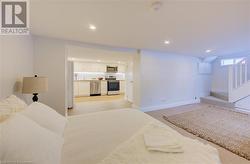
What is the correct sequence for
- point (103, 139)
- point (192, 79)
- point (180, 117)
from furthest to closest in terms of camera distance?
point (192, 79) < point (180, 117) < point (103, 139)

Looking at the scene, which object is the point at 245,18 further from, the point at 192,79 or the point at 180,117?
the point at 192,79

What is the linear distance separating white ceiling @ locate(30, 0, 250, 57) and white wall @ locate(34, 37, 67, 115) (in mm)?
368

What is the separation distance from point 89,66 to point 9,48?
588cm

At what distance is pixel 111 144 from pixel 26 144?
628 mm

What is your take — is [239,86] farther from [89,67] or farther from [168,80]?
[89,67]

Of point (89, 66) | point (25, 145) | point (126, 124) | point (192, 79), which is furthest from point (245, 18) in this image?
point (89, 66)

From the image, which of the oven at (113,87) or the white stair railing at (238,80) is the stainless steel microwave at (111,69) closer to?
the oven at (113,87)

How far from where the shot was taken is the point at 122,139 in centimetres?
123

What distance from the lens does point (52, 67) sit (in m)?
3.24

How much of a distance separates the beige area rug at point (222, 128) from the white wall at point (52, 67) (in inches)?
118

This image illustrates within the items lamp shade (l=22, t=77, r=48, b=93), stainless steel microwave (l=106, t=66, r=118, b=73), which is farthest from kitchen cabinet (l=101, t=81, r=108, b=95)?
lamp shade (l=22, t=77, r=48, b=93)

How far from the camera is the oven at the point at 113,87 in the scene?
7.94m

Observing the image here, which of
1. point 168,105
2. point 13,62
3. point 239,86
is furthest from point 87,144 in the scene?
point 239,86

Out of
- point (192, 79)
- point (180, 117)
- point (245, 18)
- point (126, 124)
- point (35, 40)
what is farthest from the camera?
point (192, 79)
